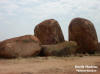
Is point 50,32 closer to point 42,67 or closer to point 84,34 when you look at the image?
point 84,34

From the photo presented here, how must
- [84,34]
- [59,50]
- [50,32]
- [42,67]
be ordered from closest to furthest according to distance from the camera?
[42,67], [59,50], [50,32], [84,34]

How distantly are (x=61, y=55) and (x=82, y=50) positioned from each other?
330 centimetres

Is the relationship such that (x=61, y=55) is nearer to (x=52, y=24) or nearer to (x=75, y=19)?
(x=52, y=24)

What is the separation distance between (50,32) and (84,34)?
8.60 feet

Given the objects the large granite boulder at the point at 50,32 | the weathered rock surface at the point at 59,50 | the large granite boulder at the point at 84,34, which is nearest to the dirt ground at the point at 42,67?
the weathered rock surface at the point at 59,50

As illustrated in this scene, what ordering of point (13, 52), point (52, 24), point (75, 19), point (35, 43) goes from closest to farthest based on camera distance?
Answer: 1. point (13, 52)
2. point (35, 43)
3. point (52, 24)
4. point (75, 19)

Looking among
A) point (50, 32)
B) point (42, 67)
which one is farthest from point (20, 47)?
point (42, 67)

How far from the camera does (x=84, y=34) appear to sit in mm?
14633

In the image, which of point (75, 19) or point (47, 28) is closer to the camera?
point (47, 28)

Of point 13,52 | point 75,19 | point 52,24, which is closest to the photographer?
point 13,52

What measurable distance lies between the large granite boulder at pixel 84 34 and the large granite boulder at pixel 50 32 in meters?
1.20

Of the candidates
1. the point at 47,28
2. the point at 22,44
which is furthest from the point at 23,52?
the point at 47,28

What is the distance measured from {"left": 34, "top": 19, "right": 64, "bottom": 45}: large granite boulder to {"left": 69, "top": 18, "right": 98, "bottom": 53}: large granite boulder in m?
1.20

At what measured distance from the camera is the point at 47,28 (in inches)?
564
